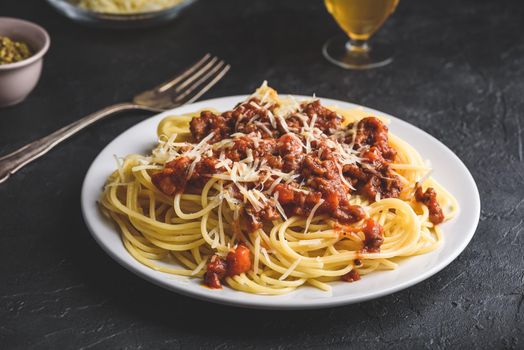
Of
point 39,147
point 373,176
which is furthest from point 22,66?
point 373,176

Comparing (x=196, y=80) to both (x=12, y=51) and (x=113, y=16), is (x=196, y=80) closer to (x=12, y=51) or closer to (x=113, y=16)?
(x=113, y=16)

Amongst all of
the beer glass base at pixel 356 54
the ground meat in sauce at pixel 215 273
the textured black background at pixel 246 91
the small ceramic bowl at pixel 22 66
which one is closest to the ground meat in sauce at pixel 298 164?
the ground meat in sauce at pixel 215 273

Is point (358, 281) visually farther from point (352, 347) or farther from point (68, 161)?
point (68, 161)

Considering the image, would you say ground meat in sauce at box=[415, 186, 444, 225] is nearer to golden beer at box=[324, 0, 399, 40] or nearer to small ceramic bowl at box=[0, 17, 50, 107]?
golden beer at box=[324, 0, 399, 40]

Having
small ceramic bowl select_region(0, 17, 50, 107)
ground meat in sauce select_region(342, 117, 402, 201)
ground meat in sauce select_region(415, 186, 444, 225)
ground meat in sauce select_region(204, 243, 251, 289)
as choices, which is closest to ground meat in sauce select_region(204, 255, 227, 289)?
ground meat in sauce select_region(204, 243, 251, 289)

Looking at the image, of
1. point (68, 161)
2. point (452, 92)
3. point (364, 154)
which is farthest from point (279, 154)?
point (452, 92)
